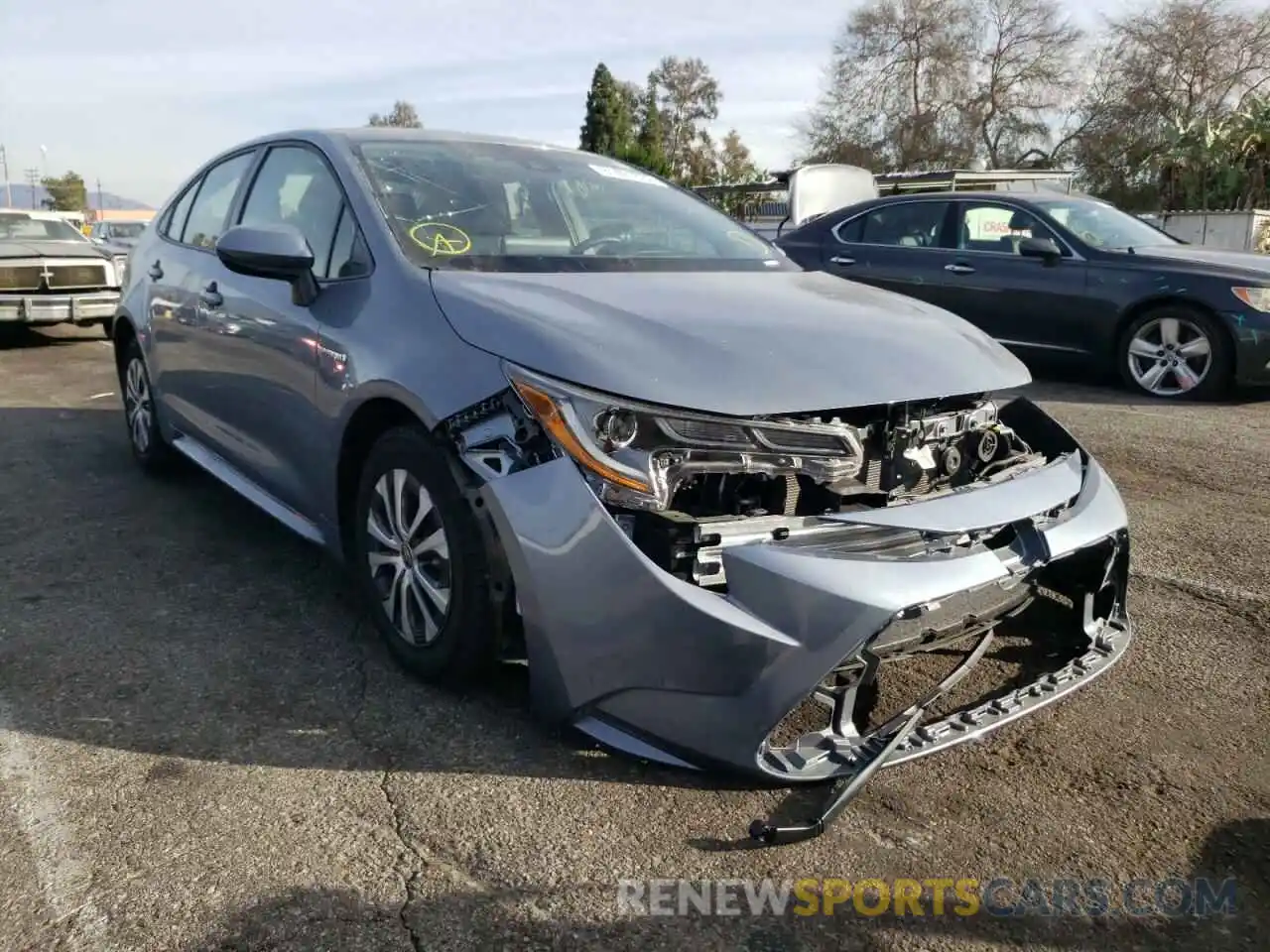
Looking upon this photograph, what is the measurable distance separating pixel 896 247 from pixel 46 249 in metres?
8.34

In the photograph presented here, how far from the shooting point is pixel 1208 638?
3480mm

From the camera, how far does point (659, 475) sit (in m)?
2.49

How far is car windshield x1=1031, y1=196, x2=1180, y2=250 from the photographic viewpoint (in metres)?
8.11

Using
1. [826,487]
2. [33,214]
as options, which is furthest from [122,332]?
[33,214]

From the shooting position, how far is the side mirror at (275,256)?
10.9 ft

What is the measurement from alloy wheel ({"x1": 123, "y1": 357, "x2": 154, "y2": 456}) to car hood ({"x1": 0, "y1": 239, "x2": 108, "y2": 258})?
6263 millimetres

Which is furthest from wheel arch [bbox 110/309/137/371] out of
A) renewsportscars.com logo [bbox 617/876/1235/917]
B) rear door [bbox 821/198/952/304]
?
rear door [bbox 821/198/952/304]

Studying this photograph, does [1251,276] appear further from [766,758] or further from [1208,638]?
[766,758]

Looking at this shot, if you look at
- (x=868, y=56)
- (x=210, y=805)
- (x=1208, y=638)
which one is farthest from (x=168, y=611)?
(x=868, y=56)

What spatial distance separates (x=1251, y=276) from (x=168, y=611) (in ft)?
23.1

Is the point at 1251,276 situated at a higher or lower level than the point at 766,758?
higher

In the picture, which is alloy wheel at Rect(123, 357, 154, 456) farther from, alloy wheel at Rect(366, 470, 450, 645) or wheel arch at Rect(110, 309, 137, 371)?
alloy wheel at Rect(366, 470, 450, 645)

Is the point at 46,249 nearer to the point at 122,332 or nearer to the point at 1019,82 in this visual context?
the point at 122,332

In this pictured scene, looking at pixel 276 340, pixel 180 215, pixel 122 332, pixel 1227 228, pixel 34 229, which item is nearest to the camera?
pixel 276 340
